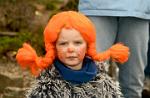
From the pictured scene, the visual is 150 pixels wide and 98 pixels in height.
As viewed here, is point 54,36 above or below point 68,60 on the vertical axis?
above

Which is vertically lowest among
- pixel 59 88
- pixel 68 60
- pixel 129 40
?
pixel 59 88

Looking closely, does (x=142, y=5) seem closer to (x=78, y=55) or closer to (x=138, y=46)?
(x=138, y=46)

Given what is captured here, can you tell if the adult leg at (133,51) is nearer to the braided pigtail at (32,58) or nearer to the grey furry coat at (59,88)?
the grey furry coat at (59,88)

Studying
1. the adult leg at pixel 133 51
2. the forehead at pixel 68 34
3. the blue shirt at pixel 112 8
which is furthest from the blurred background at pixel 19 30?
the forehead at pixel 68 34

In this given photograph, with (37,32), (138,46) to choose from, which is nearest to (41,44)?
(37,32)

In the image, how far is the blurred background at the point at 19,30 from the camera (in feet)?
15.6

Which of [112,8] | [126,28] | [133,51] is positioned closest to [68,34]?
[112,8]

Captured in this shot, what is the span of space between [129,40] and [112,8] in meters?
0.29

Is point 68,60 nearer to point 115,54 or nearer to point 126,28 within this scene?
point 115,54

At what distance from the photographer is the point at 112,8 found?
315 centimetres

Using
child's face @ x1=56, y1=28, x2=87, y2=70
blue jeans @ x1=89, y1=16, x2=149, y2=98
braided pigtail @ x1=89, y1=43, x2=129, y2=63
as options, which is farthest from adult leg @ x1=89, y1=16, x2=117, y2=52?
child's face @ x1=56, y1=28, x2=87, y2=70

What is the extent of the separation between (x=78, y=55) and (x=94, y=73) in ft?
0.51

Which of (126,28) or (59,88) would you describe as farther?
(126,28)

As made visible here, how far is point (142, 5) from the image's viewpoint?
320 cm
